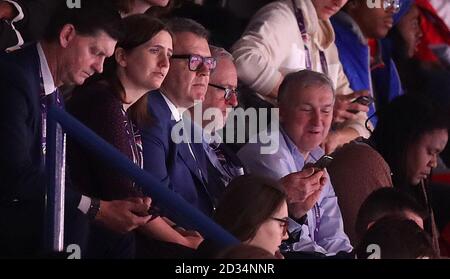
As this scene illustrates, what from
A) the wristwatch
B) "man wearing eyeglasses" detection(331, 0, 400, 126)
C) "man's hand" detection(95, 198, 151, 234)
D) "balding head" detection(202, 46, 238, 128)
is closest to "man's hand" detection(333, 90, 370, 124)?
"man wearing eyeglasses" detection(331, 0, 400, 126)

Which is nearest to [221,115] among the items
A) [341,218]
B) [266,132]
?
[266,132]

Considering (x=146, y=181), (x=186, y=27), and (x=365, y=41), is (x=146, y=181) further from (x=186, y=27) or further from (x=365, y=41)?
(x=365, y=41)

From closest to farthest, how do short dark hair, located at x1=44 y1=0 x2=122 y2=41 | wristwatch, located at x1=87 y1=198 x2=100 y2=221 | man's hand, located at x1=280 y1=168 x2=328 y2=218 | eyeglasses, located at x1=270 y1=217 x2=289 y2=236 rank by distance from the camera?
wristwatch, located at x1=87 y1=198 x2=100 y2=221
eyeglasses, located at x1=270 y1=217 x2=289 y2=236
short dark hair, located at x1=44 y1=0 x2=122 y2=41
man's hand, located at x1=280 y1=168 x2=328 y2=218

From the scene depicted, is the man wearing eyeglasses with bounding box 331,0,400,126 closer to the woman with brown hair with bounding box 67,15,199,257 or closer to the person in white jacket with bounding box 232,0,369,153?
the person in white jacket with bounding box 232,0,369,153

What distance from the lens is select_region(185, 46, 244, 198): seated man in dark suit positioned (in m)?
5.78

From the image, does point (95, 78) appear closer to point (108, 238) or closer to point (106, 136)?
point (106, 136)

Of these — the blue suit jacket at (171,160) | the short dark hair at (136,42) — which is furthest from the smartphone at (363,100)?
the short dark hair at (136,42)

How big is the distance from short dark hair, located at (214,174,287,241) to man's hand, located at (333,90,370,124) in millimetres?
1619

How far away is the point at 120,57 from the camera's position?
5.53m

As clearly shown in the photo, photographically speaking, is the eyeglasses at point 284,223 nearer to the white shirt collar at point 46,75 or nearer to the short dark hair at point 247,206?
the short dark hair at point 247,206

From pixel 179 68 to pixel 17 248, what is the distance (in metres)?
1.18

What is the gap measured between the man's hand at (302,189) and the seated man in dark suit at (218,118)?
0.23 m

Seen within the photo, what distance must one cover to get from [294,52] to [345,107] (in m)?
0.35

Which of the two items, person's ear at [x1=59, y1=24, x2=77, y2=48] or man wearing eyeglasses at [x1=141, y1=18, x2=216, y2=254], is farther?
man wearing eyeglasses at [x1=141, y1=18, x2=216, y2=254]
